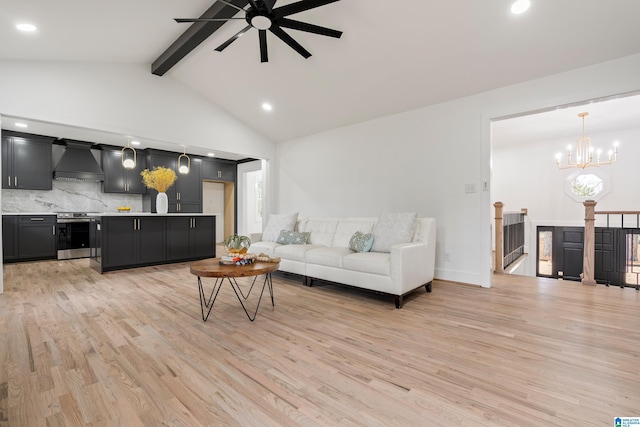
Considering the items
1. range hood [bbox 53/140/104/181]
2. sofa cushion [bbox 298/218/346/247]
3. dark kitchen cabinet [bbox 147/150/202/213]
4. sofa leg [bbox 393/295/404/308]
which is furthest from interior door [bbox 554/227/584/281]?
range hood [bbox 53/140/104/181]

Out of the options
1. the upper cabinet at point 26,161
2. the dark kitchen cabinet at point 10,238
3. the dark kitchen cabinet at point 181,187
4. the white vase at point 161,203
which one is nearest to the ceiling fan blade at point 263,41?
the white vase at point 161,203

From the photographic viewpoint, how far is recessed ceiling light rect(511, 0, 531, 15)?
254 cm

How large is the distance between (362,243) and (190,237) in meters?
3.50

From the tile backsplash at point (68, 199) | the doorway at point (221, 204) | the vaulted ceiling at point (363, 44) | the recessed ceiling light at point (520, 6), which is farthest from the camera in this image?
the doorway at point (221, 204)

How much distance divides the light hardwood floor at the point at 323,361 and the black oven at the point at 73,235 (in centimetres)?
320

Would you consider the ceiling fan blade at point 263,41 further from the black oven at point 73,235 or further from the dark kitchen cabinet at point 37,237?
the dark kitchen cabinet at point 37,237

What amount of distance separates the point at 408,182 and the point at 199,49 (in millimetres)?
3486

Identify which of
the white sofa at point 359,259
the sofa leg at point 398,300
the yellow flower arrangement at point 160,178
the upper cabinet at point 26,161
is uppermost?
the upper cabinet at point 26,161

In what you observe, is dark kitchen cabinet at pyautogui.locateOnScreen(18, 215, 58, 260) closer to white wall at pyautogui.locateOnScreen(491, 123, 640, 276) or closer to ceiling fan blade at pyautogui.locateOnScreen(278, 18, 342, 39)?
ceiling fan blade at pyautogui.locateOnScreen(278, 18, 342, 39)

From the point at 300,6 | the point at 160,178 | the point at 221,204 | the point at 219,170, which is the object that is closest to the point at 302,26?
the point at 300,6

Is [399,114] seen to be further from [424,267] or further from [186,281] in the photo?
[186,281]

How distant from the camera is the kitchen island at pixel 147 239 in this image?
4.57m

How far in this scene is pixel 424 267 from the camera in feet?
11.0

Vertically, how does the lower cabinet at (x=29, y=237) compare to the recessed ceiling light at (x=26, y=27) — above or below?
below
